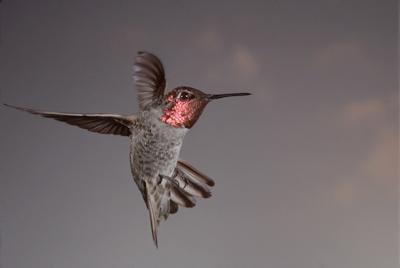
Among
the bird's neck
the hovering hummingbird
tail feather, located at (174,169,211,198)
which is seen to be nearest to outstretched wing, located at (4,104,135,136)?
the hovering hummingbird

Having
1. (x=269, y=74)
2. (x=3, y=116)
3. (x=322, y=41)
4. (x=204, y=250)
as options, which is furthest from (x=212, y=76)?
(x=3, y=116)

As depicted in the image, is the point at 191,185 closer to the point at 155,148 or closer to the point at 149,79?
the point at 155,148

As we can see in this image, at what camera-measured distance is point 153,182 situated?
1601 mm

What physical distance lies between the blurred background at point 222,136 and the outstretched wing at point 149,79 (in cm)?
6

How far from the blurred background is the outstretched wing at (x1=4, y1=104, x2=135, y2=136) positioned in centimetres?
3

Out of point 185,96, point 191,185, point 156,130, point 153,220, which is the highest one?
point 185,96

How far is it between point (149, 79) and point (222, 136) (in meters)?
0.35

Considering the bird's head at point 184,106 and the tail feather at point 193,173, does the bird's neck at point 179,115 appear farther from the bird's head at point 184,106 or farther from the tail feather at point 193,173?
the tail feather at point 193,173

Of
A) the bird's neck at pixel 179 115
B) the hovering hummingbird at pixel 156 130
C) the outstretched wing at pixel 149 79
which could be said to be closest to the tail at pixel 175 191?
the hovering hummingbird at pixel 156 130

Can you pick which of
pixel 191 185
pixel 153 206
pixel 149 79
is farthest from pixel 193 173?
pixel 149 79

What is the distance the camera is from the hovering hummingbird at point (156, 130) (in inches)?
61.6

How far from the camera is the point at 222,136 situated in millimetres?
1751

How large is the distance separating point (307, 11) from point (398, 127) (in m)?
0.55

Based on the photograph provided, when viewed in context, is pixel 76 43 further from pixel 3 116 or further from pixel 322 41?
pixel 322 41
